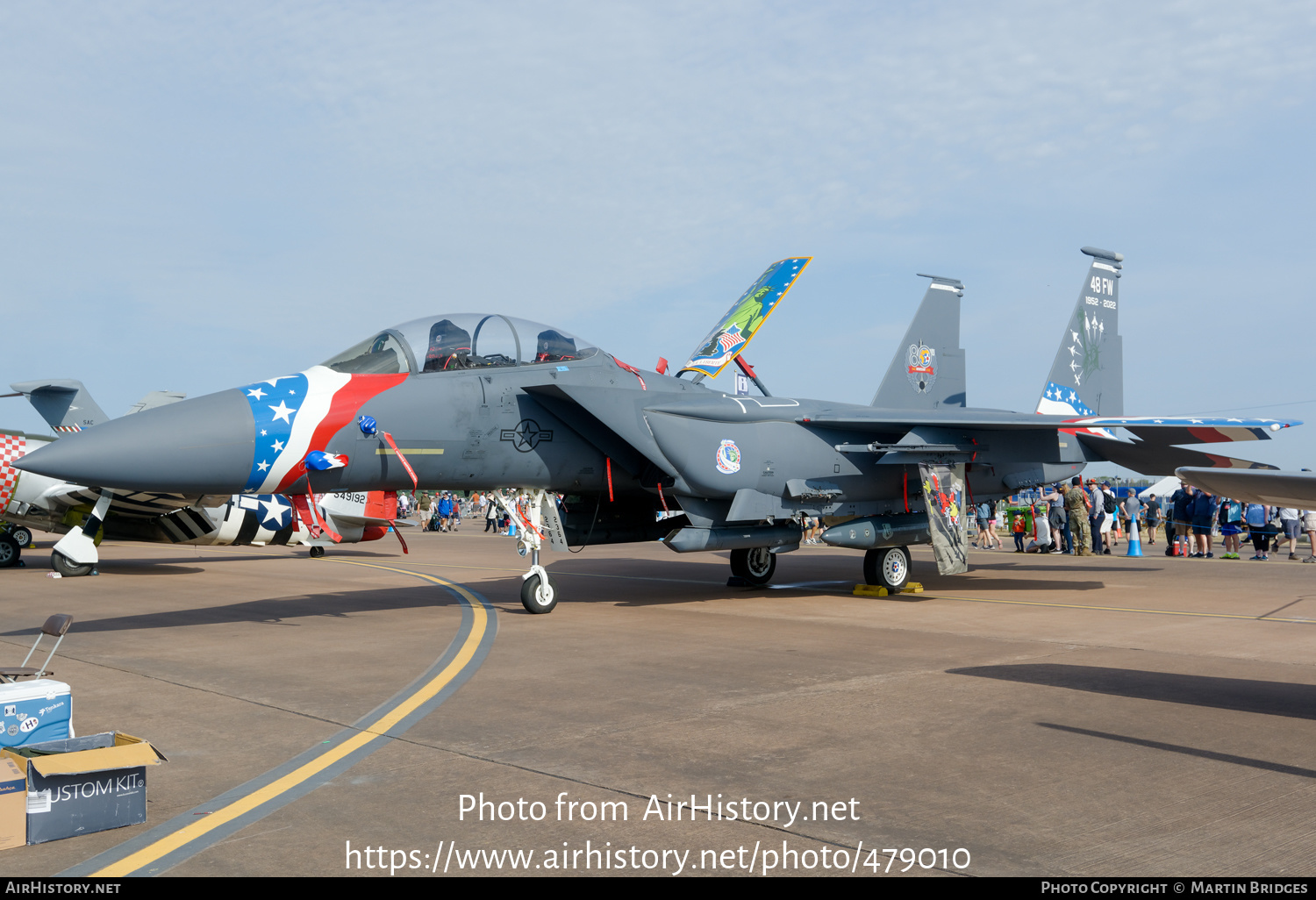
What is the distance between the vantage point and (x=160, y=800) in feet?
13.7

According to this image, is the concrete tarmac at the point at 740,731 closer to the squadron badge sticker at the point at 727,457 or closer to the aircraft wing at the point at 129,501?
the squadron badge sticker at the point at 727,457

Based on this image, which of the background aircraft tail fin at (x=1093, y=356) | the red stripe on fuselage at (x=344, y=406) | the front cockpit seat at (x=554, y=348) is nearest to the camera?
the red stripe on fuselage at (x=344, y=406)

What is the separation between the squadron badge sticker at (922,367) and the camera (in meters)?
16.2

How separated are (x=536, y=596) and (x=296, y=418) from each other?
3.41 meters

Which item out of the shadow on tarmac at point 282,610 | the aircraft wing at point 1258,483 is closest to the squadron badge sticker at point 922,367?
the shadow on tarmac at point 282,610

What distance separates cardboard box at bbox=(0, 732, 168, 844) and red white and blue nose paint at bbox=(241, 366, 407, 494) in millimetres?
4336

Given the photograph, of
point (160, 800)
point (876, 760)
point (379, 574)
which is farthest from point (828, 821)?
point (379, 574)

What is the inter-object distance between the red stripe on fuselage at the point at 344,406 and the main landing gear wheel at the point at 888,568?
22.9 ft

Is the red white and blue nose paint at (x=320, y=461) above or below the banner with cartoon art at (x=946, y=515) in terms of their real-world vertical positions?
above

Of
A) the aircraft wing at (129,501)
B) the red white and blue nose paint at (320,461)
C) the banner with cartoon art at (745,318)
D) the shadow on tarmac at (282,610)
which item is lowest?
the shadow on tarmac at (282,610)

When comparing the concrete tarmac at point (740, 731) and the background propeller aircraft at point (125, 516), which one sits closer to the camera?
the concrete tarmac at point (740, 731)

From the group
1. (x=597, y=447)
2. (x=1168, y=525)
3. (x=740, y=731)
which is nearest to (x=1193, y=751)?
(x=740, y=731)

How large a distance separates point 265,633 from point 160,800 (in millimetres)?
5481

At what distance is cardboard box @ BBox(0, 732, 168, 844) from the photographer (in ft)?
11.9
